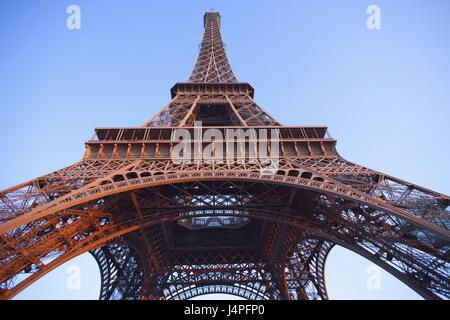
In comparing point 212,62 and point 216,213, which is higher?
point 212,62

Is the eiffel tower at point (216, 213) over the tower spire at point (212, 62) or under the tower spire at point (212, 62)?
under

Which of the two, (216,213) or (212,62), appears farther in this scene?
(212,62)

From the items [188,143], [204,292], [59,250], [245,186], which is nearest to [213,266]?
[204,292]

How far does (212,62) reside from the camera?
30297mm

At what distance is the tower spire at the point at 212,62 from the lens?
88.1ft

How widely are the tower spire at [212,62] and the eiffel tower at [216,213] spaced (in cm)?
363

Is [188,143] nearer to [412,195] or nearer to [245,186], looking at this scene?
[245,186]

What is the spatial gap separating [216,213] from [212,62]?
70.3 feet

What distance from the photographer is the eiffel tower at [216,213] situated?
9.05 metres

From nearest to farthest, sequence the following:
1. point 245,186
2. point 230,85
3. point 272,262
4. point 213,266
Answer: point 245,186 → point 272,262 → point 213,266 → point 230,85

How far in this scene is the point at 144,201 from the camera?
46.4 feet

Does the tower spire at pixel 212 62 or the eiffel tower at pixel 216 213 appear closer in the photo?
the eiffel tower at pixel 216 213

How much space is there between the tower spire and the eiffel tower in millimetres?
3631
